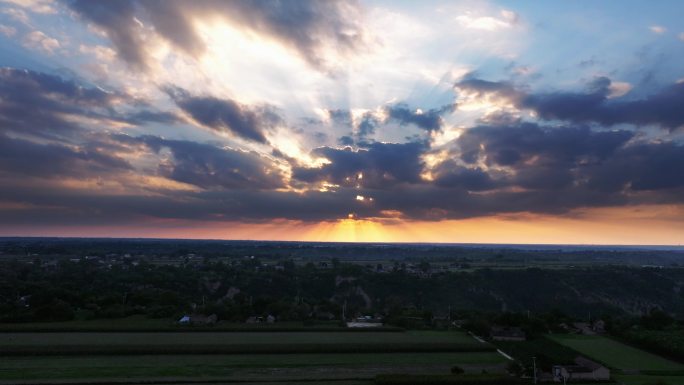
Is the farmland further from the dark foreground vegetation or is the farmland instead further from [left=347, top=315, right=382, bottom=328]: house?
[left=347, top=315, right=382, bottom=328]: house

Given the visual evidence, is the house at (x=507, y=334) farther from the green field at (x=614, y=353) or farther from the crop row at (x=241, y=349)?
the crop row at (x=241, y=349)

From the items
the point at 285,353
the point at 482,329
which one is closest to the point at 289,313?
the point at 285,353

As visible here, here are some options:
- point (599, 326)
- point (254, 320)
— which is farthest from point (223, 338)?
point (599, 326)

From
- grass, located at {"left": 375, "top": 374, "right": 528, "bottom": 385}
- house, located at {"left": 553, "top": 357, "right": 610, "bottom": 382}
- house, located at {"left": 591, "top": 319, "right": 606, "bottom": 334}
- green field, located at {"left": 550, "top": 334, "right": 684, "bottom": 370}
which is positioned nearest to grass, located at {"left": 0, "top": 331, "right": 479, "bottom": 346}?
green field, located at {"left": 550, "top": 334, "right": 684, "bottom": 370}

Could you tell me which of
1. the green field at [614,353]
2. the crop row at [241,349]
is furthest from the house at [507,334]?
the crop row at [241,349]

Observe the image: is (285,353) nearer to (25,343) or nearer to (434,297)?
(25,343)

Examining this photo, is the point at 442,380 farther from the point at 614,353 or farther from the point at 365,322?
the point at 365,322
